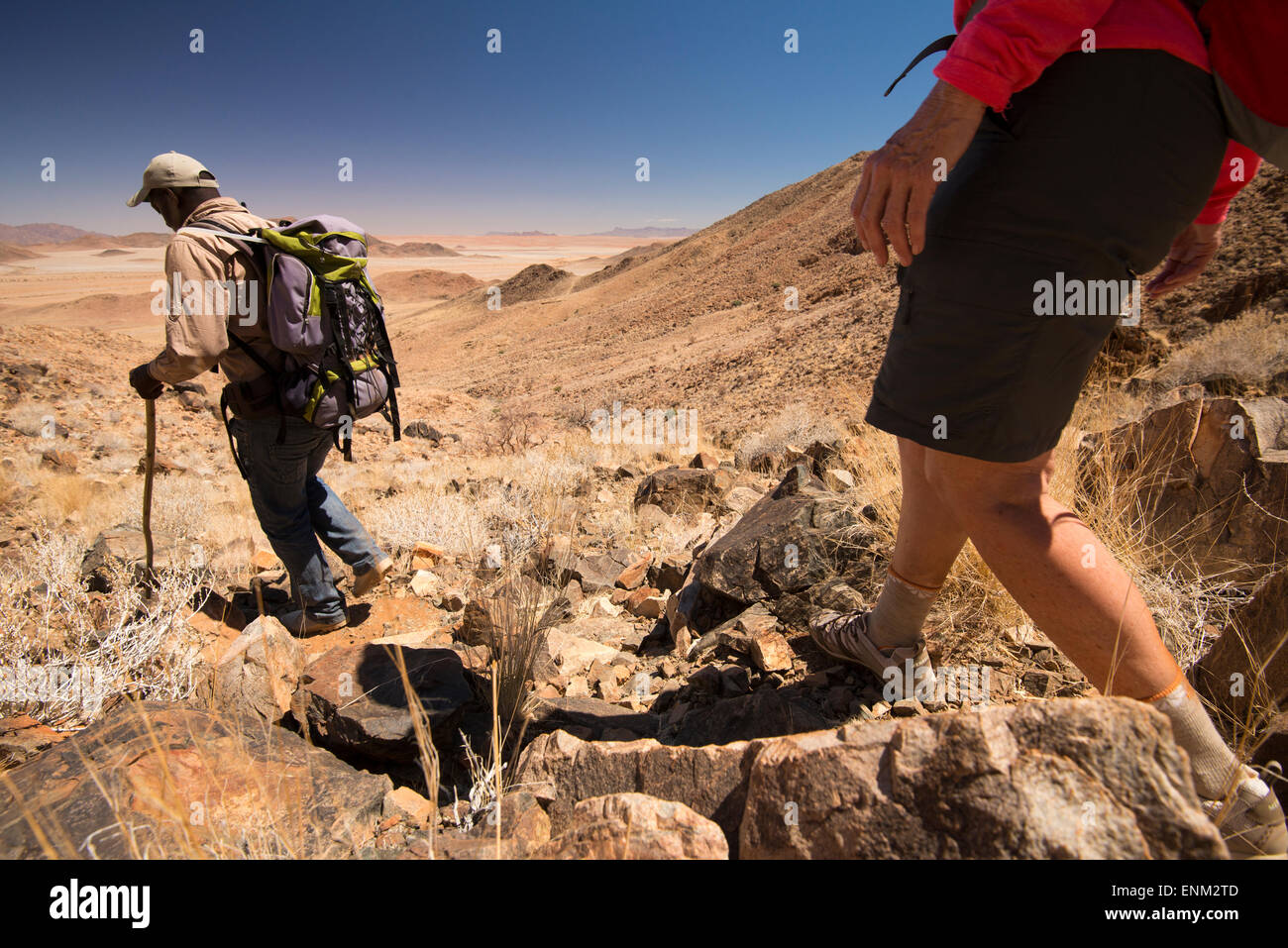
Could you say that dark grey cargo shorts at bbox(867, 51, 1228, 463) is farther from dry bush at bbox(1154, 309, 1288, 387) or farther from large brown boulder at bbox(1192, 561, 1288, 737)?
dry bush at bbox(1154, 309, 1288, 387)

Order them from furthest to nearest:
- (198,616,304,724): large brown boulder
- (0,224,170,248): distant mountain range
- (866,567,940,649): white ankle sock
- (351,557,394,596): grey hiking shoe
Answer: (0,224,170,248): distant mountain range
(351,557,394,596): grey hiking shoe
(198,616,304,724): large brown boulder
(866,567,940,649): white ankle sock

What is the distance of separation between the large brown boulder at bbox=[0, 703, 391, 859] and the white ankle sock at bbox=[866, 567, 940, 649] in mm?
1359

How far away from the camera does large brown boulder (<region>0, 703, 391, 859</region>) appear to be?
1283mm

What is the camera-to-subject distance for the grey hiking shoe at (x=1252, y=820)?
108 cm

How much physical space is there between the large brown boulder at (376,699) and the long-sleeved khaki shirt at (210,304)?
1165mm

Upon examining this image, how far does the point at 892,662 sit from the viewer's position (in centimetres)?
175

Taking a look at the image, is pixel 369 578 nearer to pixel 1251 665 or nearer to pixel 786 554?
pixel 786 554

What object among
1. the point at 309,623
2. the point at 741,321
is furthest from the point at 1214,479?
the point at 741,321

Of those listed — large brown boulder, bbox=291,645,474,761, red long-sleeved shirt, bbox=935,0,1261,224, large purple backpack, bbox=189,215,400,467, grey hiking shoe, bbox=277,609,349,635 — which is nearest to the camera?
red long-sleeved shirt, bbox=935,0,1261,224

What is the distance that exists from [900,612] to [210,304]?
2558 mm

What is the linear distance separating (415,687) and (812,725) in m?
1.20

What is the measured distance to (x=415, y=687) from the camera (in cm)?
206

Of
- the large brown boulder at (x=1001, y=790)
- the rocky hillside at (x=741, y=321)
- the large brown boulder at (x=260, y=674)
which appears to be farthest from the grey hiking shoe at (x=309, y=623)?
the rocky hillside at (x=741, y=321)

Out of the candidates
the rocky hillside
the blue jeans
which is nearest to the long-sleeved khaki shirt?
the blue jeans
